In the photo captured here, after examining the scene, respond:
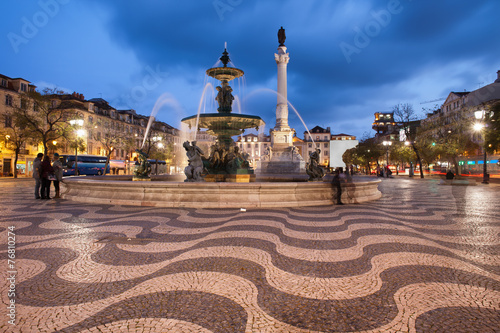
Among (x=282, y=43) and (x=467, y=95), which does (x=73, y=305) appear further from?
(x=467, y=95)

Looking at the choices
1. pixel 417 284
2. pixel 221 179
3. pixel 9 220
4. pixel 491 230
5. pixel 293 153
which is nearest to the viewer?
pixel 417 284

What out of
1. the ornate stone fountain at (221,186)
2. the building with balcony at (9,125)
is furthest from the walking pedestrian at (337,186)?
the building with balcony at (9,125)

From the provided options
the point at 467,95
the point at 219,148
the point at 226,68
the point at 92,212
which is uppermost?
the point at 467,95

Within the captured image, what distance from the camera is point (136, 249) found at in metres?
4.27

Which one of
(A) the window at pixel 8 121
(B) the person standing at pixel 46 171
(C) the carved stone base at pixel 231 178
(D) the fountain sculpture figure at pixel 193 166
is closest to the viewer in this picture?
(B) the person standing at pixel 46 171

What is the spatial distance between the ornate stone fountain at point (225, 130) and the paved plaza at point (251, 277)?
7.05 meters

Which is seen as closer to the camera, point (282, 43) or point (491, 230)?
point (491, 230)

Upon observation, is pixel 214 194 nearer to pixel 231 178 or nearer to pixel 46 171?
pixel 231 178

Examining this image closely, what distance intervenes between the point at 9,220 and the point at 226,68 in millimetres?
10326

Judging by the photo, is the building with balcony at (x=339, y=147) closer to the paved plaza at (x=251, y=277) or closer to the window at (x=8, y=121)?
the window at (x=8, y=121)

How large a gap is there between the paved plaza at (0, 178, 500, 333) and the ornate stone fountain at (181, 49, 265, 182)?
23.1 ft

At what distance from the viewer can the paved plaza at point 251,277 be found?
2311mm

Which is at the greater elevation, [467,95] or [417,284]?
[467,95]

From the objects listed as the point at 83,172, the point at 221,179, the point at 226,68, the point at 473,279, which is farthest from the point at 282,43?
the point at 473,279
